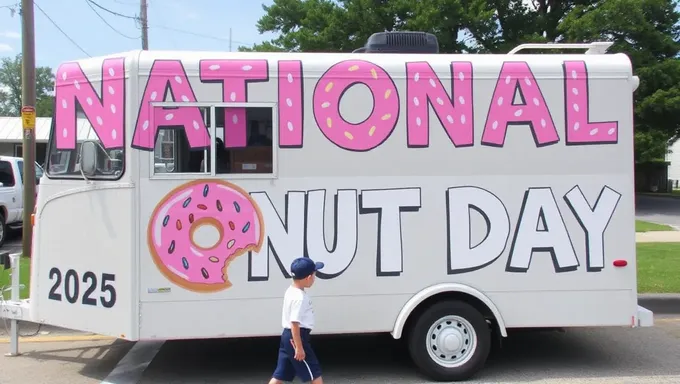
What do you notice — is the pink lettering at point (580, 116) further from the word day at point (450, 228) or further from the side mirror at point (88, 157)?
the side mirror at point (88, 157)

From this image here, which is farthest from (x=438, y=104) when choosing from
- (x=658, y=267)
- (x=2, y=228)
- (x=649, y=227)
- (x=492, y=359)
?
(x=649, y=227)

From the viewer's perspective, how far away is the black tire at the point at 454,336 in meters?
5.16

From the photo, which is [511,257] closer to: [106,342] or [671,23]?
[106,342]

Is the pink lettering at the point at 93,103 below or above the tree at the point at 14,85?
below

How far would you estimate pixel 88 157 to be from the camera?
16.2ft

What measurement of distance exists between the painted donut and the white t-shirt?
82 cm

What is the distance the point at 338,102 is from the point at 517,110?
1539 mm

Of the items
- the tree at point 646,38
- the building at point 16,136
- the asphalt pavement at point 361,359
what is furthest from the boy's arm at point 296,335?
the tree at point 646,38

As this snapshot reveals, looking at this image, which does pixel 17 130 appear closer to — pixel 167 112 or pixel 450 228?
pixel 167 112

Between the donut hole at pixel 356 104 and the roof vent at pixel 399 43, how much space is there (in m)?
0.94

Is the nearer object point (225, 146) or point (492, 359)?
point (225, 146)

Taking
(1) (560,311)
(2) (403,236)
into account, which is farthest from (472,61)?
(1) (560,311)

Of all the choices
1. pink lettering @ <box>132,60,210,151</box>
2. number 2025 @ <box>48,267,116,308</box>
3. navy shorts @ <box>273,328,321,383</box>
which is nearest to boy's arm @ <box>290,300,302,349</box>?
navy shorts @ <box>273,328,321,383</box>

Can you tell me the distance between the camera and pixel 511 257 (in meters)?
5.18
